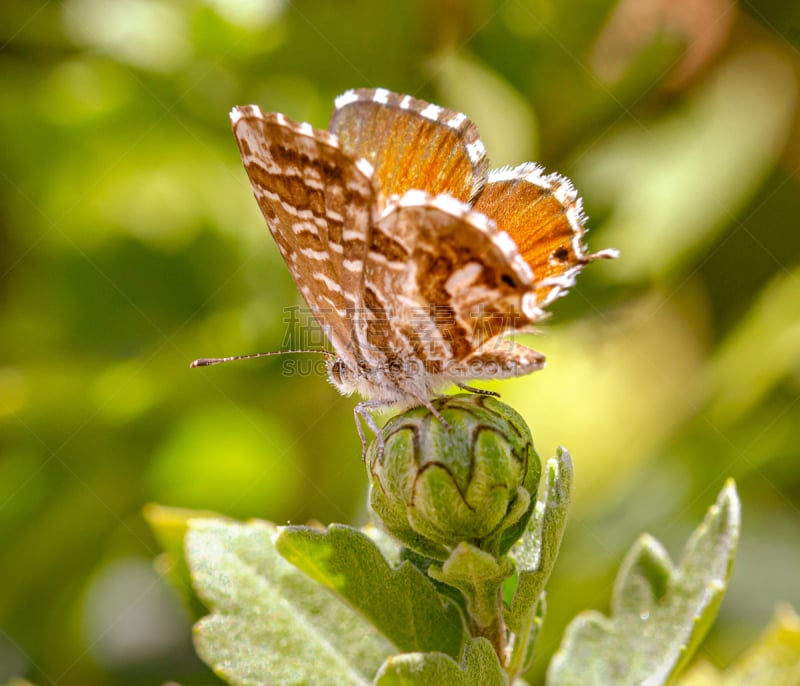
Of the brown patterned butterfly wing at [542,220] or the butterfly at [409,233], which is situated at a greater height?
the brown patterned butterfly wing at [542,220]

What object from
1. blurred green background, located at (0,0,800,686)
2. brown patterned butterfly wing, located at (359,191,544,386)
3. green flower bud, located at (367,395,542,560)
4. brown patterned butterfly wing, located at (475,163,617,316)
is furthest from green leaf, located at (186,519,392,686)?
blurred green background, located at (0,0,800,686)

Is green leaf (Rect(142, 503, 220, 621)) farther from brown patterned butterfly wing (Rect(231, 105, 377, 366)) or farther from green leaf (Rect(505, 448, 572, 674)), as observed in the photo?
green leaf (Rect(505, 448, 572, 674))

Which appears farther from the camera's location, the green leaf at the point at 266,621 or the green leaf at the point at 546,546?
the green leaf at the point at 266,621

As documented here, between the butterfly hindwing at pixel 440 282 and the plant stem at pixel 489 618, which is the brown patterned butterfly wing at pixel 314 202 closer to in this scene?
the butterfly hindwing at pixel 440 282

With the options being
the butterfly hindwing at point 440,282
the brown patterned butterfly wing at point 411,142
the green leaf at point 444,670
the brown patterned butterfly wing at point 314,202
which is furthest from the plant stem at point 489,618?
the brown patterned butterfly wing at point 411,142

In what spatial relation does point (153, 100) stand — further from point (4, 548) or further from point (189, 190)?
point (4, 548)
